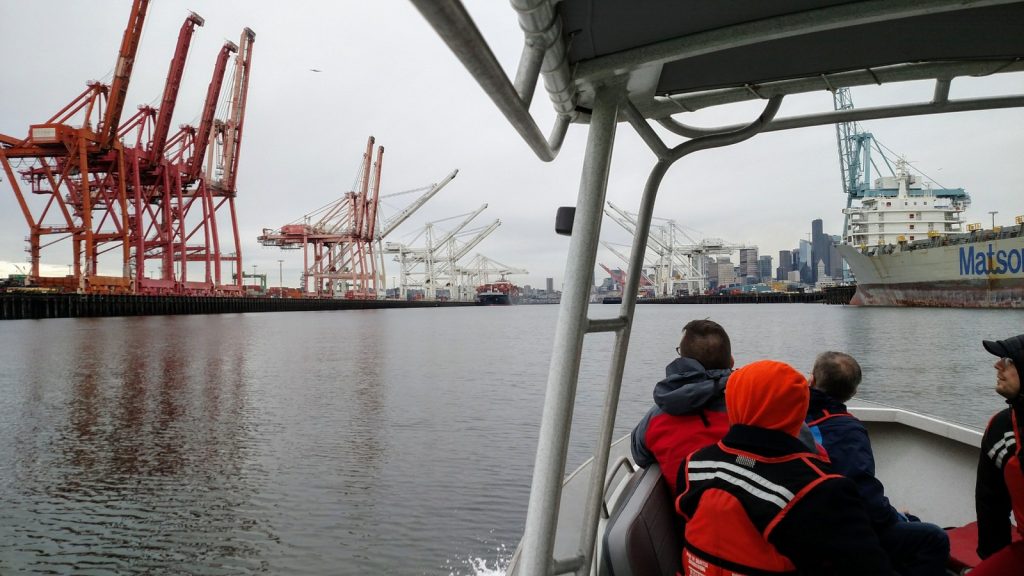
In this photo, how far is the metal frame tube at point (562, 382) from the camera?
1594mm

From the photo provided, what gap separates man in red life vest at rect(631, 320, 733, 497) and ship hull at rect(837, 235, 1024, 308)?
39.8m

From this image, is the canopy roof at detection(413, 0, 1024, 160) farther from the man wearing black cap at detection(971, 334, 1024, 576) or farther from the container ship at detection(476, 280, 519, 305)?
the container ship at detection(476, 280, 519, 305)

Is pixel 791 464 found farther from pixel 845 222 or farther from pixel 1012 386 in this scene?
pixel 845 222

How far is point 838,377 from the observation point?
92.9 inches

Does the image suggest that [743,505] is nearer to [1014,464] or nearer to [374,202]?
[1014,464]

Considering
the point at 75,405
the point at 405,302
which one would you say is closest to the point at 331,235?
the point at 405,302

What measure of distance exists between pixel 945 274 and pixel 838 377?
150 ft

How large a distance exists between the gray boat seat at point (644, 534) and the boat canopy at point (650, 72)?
13 cm

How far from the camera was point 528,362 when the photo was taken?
20.1 m

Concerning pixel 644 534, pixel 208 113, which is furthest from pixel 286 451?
pixel 208 113

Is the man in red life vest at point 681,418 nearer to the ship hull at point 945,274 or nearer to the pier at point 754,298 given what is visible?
the ship hull at point 945,274

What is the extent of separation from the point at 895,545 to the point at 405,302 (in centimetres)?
9771

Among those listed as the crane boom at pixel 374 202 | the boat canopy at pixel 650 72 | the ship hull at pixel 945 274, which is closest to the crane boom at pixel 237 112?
the crane boom at pixel 374 202

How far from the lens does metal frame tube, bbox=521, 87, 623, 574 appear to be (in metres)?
1.59
